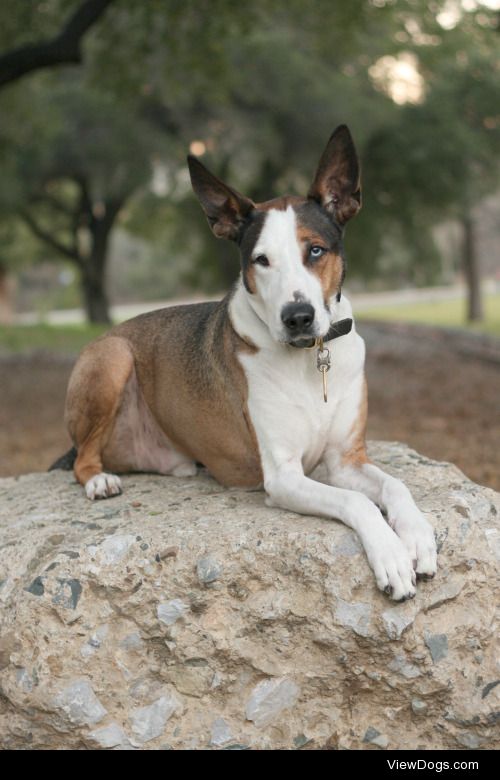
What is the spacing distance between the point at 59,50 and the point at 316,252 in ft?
29.8

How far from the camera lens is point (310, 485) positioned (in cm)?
391

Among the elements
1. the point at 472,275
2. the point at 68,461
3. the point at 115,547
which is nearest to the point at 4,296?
the point at 472,275

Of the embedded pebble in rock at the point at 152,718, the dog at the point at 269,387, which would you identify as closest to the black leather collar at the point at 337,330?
the dog at the point at 269,387

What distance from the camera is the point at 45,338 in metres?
22.6

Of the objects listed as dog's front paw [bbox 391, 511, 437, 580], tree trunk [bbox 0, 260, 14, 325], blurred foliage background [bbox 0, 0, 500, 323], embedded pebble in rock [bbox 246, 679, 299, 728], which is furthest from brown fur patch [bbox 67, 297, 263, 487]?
tree trunk [bbox 0, 260, 14, 325]

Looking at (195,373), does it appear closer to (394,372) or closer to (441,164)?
(394,372)

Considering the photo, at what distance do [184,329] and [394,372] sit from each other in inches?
466

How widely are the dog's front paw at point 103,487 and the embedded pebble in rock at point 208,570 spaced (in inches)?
45.2

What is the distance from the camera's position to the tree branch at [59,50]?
11461 millimetres

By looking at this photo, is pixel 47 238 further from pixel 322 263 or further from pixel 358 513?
pixel 358 513

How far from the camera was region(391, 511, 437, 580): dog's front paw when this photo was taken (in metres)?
3.56

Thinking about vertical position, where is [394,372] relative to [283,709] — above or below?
below

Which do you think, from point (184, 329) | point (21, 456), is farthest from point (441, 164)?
point (184, 329)

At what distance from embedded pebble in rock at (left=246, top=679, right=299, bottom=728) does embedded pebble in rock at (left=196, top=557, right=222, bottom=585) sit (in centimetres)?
50
